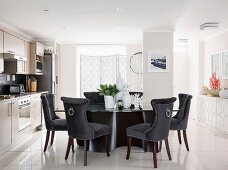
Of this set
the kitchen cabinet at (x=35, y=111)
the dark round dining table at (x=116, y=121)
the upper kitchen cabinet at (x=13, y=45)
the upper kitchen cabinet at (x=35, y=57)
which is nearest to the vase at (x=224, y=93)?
the dark round dining table at (x=116, y=121)

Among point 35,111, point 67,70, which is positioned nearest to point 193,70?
point 67,70

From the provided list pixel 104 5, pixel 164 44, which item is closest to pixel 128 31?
pixel 164 44

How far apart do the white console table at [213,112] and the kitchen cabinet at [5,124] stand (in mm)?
4493

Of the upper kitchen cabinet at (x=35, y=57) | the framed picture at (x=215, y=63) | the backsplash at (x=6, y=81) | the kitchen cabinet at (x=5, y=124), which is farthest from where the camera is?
the framed picture at (x=215, y=63)

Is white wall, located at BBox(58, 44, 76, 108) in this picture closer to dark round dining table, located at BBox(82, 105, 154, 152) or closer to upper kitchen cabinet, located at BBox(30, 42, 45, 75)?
upper kitchen cabinet, located at BBox(30, 42, 45, 75)

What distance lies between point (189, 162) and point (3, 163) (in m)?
2.76

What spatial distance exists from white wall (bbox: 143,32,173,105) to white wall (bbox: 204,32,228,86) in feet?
4.46

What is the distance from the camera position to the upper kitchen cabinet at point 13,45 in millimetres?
5199

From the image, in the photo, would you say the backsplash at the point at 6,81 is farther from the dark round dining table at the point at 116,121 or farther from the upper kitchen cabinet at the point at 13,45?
the dark round dining table at the point at 116,121

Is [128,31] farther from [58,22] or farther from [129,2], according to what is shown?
[129,2]

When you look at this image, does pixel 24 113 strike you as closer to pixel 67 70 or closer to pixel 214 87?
pixel 67 70

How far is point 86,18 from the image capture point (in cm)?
505

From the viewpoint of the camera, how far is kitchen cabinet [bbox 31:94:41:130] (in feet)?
19.4

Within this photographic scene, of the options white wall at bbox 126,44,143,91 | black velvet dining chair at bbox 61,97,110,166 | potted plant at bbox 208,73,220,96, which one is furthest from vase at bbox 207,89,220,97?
black velvet dining chair at bbox 61,97,110,166
